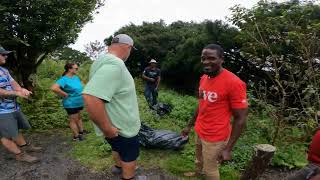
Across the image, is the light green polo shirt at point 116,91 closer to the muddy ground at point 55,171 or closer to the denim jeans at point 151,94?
the muddy ground at point 55,171

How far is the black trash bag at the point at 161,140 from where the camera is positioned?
254 inches

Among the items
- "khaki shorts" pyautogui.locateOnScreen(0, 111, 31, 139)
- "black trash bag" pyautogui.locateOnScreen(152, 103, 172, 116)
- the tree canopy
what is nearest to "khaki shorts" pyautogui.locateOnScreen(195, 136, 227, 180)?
"khaki shorts" pyautogui.locateOnScreen(0, 111, 31, 139)

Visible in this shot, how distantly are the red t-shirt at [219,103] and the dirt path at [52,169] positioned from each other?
5.38 feet

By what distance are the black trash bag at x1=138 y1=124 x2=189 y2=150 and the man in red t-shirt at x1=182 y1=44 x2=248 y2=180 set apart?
2.27 m

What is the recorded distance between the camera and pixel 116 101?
3.50 meters

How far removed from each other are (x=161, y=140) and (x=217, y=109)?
2.66 meters

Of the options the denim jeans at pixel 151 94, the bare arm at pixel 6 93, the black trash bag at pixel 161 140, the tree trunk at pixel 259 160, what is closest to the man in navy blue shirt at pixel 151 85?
the denim jeans at pixel 151 94

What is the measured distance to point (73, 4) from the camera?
848 centimetres

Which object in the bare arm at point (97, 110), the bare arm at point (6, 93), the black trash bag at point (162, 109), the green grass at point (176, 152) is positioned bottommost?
the green grass at point (176, 152)

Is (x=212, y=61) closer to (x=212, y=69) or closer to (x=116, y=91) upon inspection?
(x=212, y=69)

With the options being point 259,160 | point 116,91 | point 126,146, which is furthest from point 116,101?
point 259,160

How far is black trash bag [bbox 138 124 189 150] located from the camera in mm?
6453

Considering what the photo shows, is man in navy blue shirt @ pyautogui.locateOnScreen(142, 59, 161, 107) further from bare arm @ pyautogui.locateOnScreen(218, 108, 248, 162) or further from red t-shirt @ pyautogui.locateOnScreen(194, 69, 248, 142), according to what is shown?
bare arm @ pyautogui.locateOnScreen(218, 108, 248, 162)

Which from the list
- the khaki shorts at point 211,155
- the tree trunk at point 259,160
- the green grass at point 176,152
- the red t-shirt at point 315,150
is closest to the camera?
the red t-shirt at point 315,150
